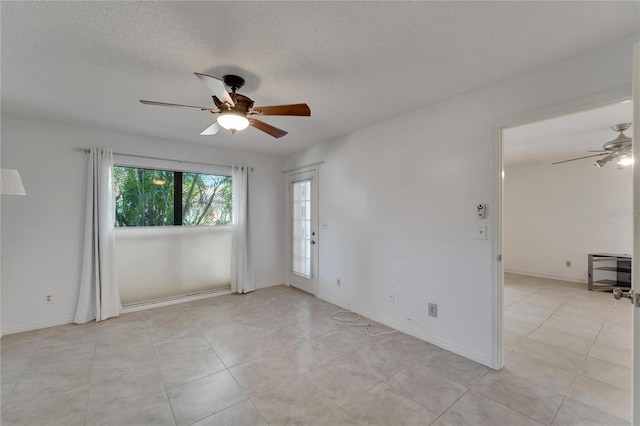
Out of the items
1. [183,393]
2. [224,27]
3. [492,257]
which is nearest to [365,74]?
[224,27]

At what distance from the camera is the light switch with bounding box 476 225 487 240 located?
2445 mm

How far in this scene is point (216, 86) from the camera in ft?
6.02

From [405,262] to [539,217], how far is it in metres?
4.71

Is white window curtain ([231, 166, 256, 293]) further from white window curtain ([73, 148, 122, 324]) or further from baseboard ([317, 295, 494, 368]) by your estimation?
baseboard ([317, 295, 494, 368])

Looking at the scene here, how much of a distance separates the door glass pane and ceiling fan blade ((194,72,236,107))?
2.75 m

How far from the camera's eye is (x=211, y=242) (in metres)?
4.64

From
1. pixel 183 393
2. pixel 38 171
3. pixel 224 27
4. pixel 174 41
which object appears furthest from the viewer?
pixel 38 171

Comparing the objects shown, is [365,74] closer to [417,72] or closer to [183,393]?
[417,72]

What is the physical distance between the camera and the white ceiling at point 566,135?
124 inches

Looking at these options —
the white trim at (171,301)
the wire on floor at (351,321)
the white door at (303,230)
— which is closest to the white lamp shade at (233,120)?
the white door at (303,230)

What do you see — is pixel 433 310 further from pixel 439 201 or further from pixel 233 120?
pixel 233 120

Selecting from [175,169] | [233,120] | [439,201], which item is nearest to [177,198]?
[175,169]

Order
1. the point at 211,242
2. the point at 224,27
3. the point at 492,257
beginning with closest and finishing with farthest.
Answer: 1. the point at 224,27
2. the point at 492,257
3. the point at 211,242

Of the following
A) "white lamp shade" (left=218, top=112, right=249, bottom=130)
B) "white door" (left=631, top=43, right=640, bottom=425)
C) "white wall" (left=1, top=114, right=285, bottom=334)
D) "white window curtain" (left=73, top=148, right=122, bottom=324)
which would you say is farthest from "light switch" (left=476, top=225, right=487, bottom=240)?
"white wall" (left=1, top=114, right=285, bottom=334)
